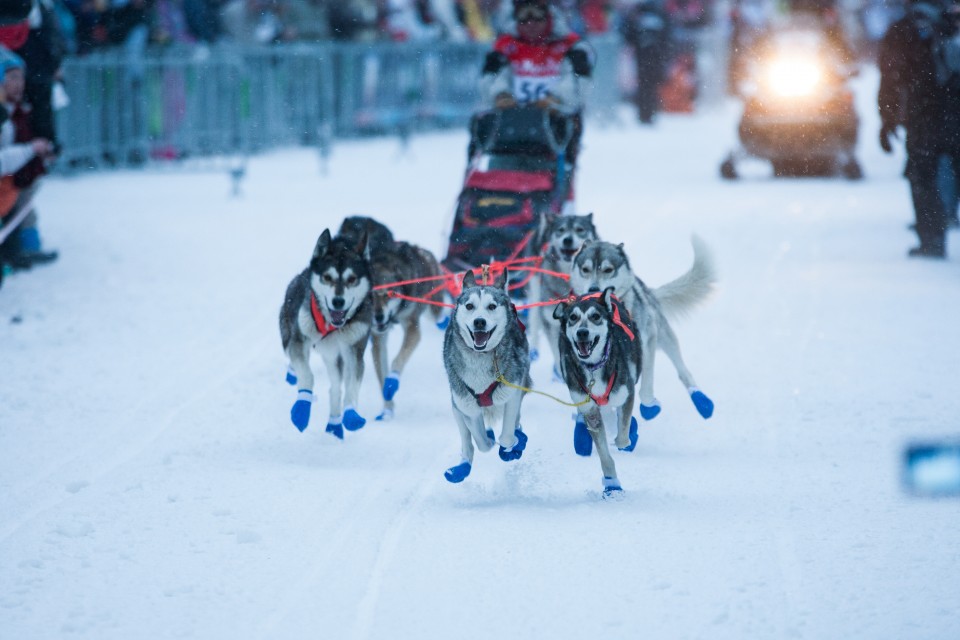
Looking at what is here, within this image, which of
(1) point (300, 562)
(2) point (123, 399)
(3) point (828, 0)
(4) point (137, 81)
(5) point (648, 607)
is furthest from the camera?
(3) point (828, 0)

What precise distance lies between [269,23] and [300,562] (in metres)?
14.7

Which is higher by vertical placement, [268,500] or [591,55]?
[591,55]

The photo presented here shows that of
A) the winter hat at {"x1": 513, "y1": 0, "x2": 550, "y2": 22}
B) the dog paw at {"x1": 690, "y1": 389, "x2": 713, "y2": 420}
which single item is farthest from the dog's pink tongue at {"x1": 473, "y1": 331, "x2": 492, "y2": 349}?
the winter hat at {"x1": 513, "y1": 0, "x2": 550, "y2": 22}

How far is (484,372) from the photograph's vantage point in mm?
5238

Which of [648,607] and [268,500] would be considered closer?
[648,607]

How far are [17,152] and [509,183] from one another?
136 inches

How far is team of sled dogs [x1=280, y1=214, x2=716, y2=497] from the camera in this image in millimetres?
5121

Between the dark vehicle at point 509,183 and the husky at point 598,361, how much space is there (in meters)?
2.43

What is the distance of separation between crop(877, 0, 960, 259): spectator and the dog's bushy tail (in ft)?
13.9

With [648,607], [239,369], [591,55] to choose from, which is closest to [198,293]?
[239,369]

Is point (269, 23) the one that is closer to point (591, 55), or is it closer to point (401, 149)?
point (401, 149)

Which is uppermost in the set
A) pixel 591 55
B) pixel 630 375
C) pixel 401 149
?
pixel 591 55

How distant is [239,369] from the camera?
287 inches

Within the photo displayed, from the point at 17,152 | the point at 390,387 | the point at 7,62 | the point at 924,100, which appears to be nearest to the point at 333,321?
the point at 390,387
